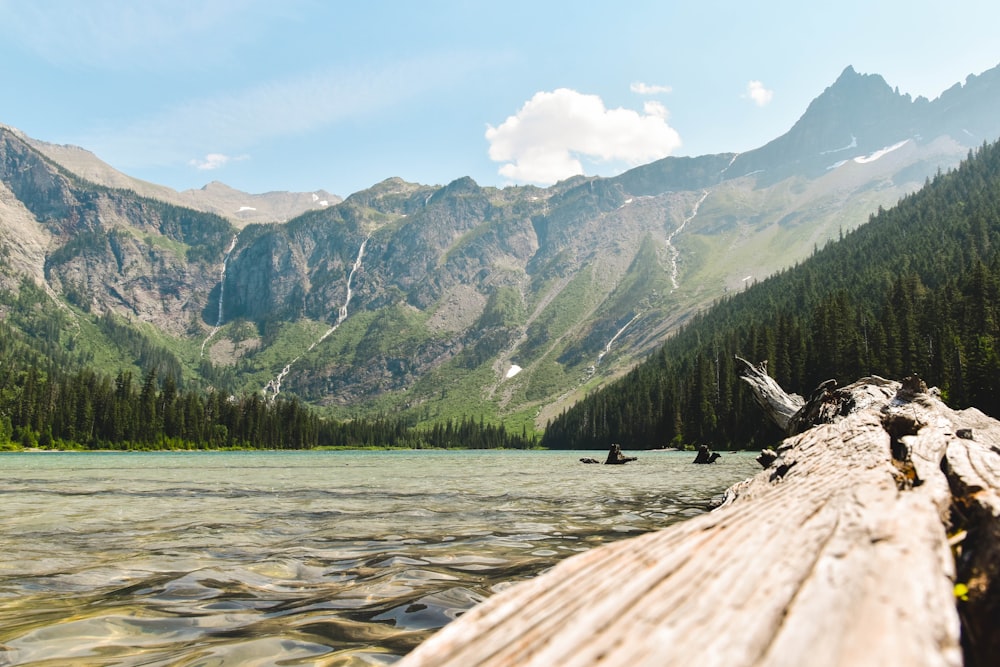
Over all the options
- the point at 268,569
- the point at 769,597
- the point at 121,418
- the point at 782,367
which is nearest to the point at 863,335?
the point at 782,367

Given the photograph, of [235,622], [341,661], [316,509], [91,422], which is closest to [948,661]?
[341,661]

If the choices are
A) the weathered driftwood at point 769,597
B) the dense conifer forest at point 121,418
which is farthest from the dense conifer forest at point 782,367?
the weathered driftwood at point 769,597

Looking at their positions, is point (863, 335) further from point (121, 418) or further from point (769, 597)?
point (121, 418)

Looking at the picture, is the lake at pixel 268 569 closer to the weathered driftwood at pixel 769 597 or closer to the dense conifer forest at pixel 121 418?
the weathered driftwood at pixel 769 597

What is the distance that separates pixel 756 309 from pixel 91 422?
18266 centimetres

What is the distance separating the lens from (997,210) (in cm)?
15175

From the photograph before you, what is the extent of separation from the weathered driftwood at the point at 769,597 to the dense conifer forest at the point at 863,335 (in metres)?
66.7

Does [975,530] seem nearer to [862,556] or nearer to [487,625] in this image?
[862,556]

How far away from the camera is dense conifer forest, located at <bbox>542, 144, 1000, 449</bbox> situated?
7769 centimetres

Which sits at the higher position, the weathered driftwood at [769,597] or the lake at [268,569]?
the weathered driftwood at [769,597]

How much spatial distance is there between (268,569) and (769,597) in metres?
9.54

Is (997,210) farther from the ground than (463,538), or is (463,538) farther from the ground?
(997,210)

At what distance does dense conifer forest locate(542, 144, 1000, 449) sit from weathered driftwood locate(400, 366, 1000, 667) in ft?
219

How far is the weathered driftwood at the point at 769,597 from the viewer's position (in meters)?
1.71
